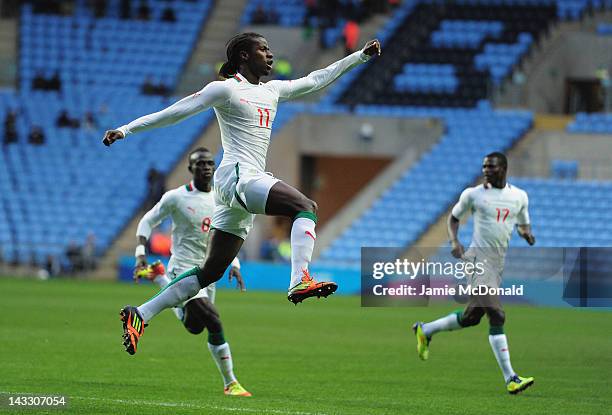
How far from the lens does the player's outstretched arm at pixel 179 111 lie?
900cm

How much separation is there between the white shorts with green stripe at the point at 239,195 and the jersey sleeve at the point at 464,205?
395cm

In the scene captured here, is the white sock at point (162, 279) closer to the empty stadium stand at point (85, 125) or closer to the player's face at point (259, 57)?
the player's face at point (259, 57)

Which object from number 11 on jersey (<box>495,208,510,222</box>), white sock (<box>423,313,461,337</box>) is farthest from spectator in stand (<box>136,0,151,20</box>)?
number 11 on jersey (<box>495,208,510,222</box>)

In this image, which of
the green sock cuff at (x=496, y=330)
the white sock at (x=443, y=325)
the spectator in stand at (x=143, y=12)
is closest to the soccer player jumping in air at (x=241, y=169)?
the green sock cuff at (x=496, y=330)

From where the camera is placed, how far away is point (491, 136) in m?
33.8

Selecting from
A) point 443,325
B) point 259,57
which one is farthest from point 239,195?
point 443,325

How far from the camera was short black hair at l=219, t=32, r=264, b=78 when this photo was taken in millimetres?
9734

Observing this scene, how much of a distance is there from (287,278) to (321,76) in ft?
72.0

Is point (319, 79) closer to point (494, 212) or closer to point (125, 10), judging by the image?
point (494, 212)

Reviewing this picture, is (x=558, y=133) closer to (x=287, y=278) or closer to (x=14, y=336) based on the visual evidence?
(x=287, y=278)

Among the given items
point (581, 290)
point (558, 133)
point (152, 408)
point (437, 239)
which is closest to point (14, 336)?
point (152, 408)

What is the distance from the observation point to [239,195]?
945 cm

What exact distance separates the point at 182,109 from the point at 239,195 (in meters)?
0.78

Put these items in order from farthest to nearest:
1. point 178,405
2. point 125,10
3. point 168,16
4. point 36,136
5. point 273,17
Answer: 1. point 125,10
2. point 168,16
3. point 273,17
4. point 36,136
5. point 178,405
